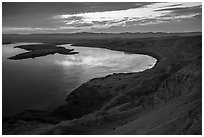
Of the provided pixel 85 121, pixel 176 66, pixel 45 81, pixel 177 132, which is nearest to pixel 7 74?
pixel 45 81

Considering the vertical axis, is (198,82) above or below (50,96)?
above

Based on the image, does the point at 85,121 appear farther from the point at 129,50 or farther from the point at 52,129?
the point at 129,50

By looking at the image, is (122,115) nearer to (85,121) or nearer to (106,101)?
(85,121)

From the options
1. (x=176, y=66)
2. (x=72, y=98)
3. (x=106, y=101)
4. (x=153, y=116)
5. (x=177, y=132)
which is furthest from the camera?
(x=176, y=66)

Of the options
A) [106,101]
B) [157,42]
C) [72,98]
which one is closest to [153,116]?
[106,101]

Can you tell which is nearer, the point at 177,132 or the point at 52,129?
the point at 177,132

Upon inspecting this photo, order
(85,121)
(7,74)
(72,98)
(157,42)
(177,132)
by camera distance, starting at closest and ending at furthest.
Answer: (177,132) < (85,121) < (72,98) < (7,74) < (157,42)
